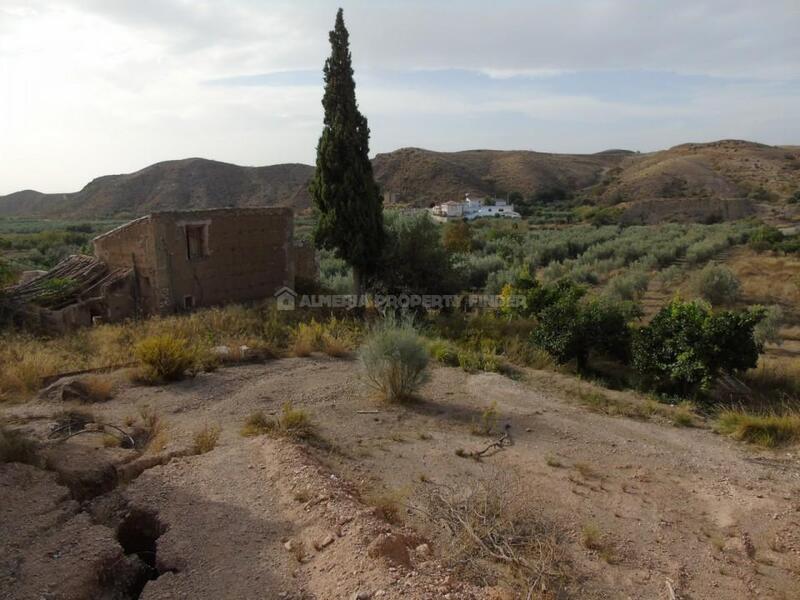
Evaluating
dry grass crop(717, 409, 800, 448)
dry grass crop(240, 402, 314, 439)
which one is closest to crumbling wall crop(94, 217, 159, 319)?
dry grass crop(240, 402, 314, 439)

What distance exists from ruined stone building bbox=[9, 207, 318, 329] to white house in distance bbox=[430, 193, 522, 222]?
125 ft

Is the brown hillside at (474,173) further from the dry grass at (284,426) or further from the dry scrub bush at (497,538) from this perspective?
the dry scrub bush at (497,538)

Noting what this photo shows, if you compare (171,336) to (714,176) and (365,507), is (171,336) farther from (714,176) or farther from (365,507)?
(714,176)

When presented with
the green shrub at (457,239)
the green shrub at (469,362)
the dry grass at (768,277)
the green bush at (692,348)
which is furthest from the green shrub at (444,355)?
the green shrub at (457,239)

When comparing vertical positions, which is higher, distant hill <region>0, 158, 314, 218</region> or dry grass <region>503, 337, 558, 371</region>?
distant hill <region>0, 158, 314, 218</region>

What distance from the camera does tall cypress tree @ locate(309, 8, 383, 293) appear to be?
13.2m

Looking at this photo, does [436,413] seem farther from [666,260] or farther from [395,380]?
[666,260]

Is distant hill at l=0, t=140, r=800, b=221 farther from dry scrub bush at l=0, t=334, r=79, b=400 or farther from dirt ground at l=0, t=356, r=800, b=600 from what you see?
dirt ground at l=0, t=356, r=800, b=600

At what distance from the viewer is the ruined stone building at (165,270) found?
12.3m

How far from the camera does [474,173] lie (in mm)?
74688

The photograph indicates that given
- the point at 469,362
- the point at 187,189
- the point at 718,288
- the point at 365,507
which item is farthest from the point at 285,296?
the point at 187,189

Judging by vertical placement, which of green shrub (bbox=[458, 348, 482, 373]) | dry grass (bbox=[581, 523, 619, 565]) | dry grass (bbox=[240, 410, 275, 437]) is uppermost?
dry grass (bbox=[240, 410, 275, 437])

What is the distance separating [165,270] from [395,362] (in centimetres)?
669

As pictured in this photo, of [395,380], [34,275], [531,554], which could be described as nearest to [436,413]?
[395,380]
